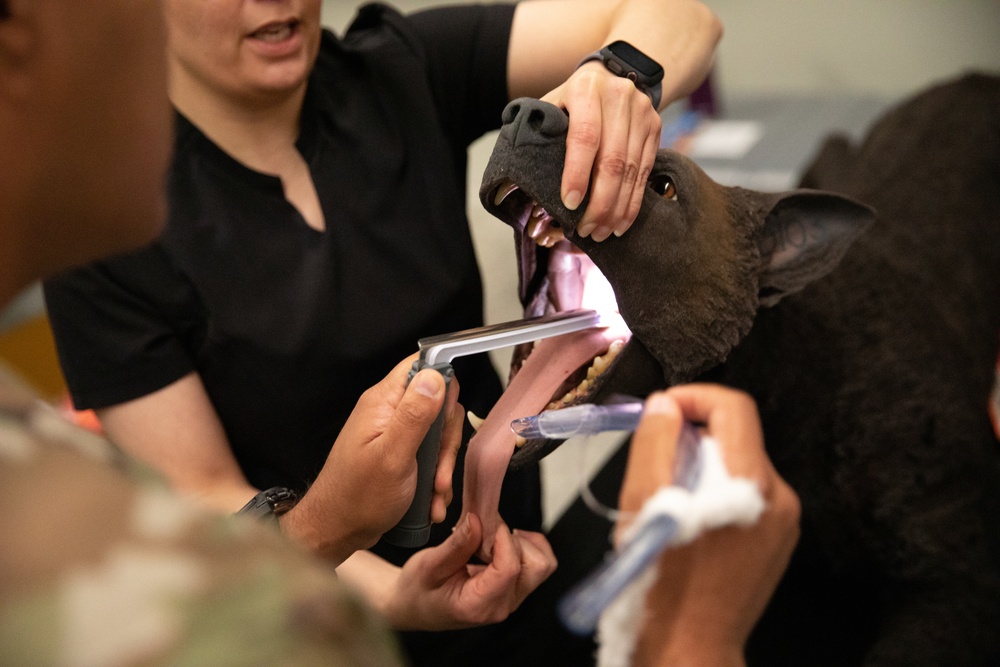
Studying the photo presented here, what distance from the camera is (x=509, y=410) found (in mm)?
711

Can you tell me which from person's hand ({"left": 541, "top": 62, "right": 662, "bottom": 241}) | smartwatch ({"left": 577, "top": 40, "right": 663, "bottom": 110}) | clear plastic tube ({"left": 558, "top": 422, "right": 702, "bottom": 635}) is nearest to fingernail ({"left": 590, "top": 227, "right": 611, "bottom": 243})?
person's hand ({"left": 541, "top": 62, "right": 662, "bottom": 241})

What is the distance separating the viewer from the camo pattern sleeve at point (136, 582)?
31 cm

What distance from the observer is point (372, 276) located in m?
0.84

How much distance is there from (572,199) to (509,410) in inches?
6.9

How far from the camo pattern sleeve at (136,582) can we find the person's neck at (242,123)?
514mm

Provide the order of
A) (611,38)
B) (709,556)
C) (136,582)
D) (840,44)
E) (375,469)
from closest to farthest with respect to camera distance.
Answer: (136,582) → (709,556) → (375,469) → (611,38) → (840,44)

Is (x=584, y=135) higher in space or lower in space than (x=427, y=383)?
higher

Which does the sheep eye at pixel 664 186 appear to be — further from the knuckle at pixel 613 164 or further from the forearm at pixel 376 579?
the forearm at pixel 376 579

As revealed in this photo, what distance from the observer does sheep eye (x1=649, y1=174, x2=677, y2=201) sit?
80cm

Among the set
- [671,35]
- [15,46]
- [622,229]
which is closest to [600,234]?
[622,229]

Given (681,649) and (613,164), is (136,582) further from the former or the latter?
(613,164)

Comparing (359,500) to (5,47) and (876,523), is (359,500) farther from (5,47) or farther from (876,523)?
(876,523)

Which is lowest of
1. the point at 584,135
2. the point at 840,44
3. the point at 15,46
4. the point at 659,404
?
the point at 840,44

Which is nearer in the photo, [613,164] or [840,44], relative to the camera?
[613,164]
